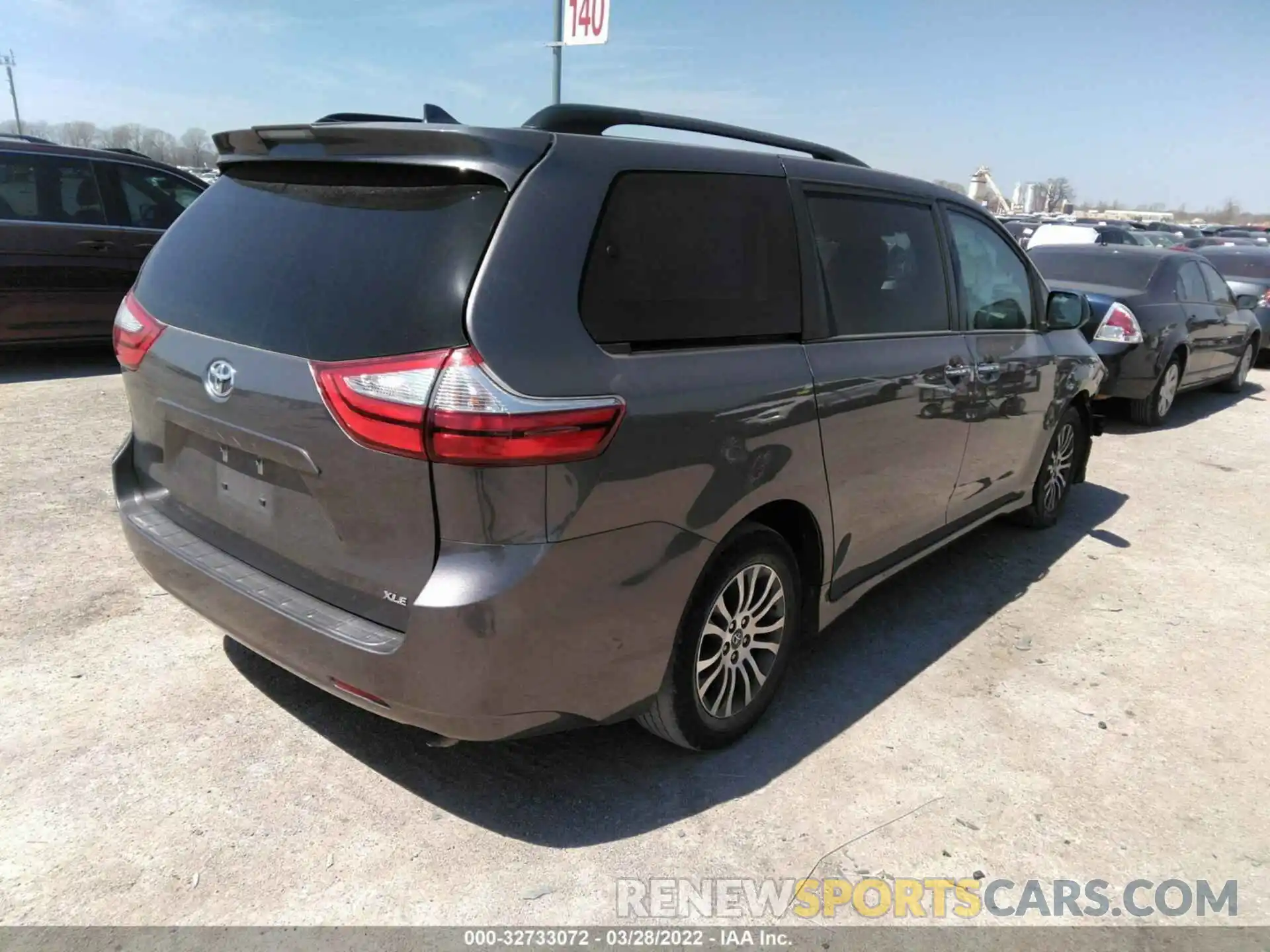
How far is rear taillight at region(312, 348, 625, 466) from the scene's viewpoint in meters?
2.10

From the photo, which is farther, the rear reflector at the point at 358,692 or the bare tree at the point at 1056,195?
the bare tree at the point at 1056,195

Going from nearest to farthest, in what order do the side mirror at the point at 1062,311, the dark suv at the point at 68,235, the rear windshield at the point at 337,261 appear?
1. the rear windshield at the point at 337,261
2. the side mirror at the point at 1062,311
3. the dark suv at the point at 68,235

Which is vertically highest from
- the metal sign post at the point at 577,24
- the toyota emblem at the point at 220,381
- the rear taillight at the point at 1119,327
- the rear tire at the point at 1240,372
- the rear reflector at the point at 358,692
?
the metal sign post at the point at 577,24

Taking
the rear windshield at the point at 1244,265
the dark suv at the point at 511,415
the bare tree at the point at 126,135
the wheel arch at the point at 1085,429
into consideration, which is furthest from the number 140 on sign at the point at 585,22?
the bare tree at the point at 126,135

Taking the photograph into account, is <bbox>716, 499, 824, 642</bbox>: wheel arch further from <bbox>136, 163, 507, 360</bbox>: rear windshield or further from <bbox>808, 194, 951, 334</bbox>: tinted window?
<bbox>136, 163, 507, 360</bbox>: rear windshield

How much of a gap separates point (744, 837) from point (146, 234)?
25.0ft

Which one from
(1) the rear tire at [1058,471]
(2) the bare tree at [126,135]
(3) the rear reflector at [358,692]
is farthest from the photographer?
(2) the bare tree at [126,135]

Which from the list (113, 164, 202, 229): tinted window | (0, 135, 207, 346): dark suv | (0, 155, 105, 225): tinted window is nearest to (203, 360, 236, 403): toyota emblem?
(0, 135, 207, 346): dark suv

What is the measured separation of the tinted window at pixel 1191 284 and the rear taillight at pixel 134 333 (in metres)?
8.87

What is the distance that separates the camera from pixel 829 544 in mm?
3240

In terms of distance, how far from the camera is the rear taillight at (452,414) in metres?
2.10

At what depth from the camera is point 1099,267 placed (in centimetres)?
875

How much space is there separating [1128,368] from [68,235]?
357 inches

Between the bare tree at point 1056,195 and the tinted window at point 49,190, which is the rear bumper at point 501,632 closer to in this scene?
the tinted window at point 49,190
